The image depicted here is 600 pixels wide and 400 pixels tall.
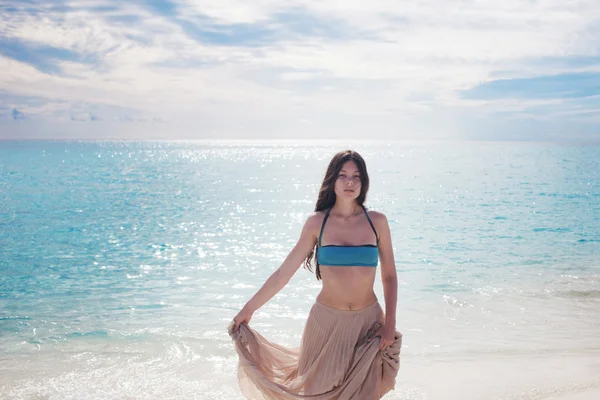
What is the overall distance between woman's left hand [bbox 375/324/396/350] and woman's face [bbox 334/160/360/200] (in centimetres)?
102

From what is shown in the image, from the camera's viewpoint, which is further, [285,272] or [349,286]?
[285,272]

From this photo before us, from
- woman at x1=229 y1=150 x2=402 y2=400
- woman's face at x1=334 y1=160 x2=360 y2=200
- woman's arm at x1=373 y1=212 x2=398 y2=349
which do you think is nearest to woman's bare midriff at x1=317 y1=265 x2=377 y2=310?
woman at x1=229 y1=150 x2=402 y2=400

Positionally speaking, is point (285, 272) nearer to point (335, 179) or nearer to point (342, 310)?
point (342, 310)

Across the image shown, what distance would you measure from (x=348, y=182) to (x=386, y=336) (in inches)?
47.3

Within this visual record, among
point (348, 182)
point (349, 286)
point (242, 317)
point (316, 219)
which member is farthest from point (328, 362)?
point (348, 182)

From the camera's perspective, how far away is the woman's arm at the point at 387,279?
407cm

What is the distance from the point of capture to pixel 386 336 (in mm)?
4059

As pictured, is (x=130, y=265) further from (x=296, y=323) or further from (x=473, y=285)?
(x=473, y=285)

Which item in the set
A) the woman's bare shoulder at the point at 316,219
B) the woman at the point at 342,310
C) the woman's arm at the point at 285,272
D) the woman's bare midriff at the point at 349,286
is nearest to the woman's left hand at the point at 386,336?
the woman at the point at 342,310

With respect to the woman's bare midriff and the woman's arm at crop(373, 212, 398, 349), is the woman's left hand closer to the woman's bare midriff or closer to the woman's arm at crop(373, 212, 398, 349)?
the woman's arm at crop(373, 212, 398, 349)

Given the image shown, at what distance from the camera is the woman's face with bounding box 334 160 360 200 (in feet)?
13.8

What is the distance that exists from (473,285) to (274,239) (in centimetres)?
997

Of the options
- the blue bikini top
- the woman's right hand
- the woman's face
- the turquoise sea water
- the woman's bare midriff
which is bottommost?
the turquoise sea water

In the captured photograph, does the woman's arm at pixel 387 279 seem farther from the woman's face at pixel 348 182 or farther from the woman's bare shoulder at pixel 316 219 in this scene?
the woman's bare shoulder at pixel 316 219
